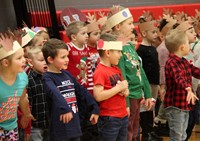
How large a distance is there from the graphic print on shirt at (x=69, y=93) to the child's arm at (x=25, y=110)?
29cm

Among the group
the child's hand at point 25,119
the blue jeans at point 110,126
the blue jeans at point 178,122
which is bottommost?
the blue jeans at point 178,122

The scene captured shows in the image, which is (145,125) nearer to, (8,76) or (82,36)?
(82,36)

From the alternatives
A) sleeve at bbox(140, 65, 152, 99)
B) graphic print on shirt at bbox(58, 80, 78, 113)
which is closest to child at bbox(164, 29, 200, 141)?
sleeve at bbox(140, 65, 152, 99)

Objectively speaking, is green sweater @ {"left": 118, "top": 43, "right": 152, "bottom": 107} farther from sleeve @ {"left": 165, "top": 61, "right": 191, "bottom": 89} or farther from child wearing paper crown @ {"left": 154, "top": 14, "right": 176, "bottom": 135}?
child wearing paper crown @ {"left": 154, "top": 14, "right": 176, "bottom": 135}

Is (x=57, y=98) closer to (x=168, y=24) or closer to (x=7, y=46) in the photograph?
(x=7, y=46)

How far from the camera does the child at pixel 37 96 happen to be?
9.55 feet

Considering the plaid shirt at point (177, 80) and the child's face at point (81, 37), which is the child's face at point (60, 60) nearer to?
the child's face at point (81, 37)

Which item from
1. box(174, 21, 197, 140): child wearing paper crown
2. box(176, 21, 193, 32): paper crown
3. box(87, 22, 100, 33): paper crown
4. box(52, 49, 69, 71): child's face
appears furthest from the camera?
box(176, 21, 193, 32): paper crown

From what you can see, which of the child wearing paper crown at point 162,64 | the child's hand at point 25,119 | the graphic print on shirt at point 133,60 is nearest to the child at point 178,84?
the graphic print on shirt at point 133,60

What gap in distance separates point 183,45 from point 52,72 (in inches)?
57.7

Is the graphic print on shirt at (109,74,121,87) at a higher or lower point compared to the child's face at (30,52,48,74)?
lower

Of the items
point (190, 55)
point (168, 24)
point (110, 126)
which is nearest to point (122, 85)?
point (110, 126)

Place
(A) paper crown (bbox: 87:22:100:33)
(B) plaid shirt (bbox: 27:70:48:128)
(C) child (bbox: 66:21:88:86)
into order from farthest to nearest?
(A) paper crown (bbox: 87:22:100:33), (C) child (bbox: 66:21:88:86), (B) plaid shirt (bbox: 27:70:48:128)

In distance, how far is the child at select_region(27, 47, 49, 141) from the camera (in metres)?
2.91
